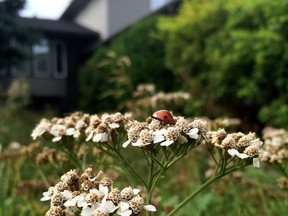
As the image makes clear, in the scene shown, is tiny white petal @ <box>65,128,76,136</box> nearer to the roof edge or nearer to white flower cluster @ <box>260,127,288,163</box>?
white flower cluster @ <box>260,127,288,163</box>

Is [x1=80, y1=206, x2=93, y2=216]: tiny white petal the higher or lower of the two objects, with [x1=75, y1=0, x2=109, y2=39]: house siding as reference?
lower

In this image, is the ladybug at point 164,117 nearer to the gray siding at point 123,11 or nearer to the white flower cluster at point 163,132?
the white flower cluster at point 163,132

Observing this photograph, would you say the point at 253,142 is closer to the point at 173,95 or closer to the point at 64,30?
the point at 173,95

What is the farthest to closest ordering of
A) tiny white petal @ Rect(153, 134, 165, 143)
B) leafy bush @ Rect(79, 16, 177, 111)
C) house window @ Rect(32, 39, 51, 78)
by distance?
house window @ Rect(32, 39, 51, 78), leafy bush @ Rect(79, 16, 177, 111), tiny white petal @ Rect(153, 134, 165, 143)

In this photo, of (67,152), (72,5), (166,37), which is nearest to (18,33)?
(166,37)

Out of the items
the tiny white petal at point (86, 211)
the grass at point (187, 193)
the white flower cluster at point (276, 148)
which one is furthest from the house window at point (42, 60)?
the tiny white petal at point (86, 211)

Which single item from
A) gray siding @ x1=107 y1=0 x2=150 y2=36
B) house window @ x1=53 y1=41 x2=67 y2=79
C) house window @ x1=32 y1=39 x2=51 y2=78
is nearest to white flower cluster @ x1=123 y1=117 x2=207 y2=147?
gray siding @ x1=107 y1=0 x2=150 y2=36
